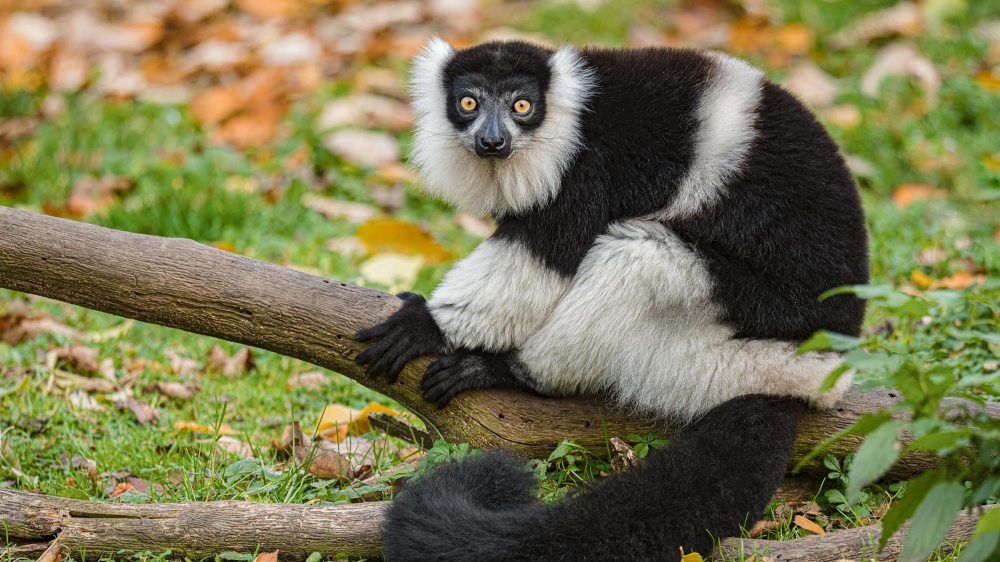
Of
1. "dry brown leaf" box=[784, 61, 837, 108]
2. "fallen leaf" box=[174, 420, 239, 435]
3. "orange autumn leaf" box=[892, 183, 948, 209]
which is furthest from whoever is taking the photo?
"dry brown leaf" box=[784, 61, 837, 108]

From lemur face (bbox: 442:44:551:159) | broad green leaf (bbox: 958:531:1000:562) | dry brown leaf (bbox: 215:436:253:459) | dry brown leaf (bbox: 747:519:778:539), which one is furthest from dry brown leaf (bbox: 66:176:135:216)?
broad green leaf (bbox: 958:531:1000:562)

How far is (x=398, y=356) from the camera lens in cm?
450

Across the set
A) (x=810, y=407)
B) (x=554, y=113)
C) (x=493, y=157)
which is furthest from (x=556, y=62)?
(x=810, y=407)

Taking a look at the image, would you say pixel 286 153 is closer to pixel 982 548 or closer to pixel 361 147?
pixel 361 147

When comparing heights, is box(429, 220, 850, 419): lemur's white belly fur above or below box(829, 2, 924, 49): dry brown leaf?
below

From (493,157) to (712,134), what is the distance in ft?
3.50

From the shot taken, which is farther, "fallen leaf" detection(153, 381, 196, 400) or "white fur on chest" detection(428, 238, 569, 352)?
"fallen leaf" detection(153, 381, 196, 400)

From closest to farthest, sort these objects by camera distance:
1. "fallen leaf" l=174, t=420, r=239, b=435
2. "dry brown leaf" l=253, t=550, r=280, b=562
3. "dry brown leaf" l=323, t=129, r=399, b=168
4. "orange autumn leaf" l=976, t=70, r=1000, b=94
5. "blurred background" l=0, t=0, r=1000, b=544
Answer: "dry brown leaf" l=253, t=550, r=280, b=562, "fallen leaf" l=174, t=420, r=239, b=435, "blurred background" l=0, t=0, r=1000, b=544, "orange autumn leaf" l=976, t=70, r=1000, b=94, "dry brown leaf" l=323, t=129, r=399, b=168

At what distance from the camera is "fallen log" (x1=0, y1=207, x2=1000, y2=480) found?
14.0ft

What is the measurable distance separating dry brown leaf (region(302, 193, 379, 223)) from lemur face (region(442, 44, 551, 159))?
3304mm

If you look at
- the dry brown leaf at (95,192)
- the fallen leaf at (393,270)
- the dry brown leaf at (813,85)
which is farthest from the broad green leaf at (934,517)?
the dry brown leaf at (813,85)

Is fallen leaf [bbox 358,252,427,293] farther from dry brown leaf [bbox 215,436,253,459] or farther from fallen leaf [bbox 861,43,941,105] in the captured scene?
fallen leaf [bbox 861,43,941,105]

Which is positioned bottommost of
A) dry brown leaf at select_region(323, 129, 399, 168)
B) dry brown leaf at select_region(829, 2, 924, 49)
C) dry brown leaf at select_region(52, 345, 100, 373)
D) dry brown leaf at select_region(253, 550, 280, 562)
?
dry brown leaf at select_region(253, 550, 280, 562)

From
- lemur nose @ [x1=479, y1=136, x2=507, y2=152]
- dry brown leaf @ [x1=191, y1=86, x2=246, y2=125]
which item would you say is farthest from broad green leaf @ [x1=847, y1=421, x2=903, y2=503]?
dry brown leaf @ [x1=191, y1=86, x2=246, y2=125]
